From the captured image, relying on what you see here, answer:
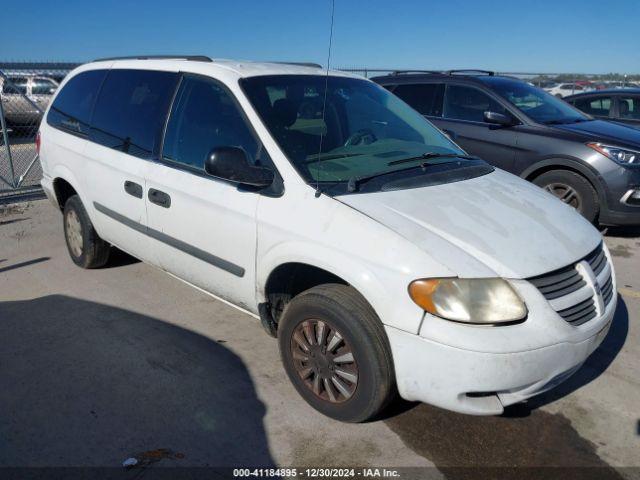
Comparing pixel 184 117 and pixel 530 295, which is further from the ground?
pixel 184 117

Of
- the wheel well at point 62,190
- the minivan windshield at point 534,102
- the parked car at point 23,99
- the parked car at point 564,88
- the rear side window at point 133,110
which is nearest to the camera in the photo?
the rear side window at point 133,110

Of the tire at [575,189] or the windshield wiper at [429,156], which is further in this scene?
the tire at [575,189]

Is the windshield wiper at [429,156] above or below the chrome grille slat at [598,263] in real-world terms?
above

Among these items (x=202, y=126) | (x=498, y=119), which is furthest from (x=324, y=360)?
(x=498, y=119)

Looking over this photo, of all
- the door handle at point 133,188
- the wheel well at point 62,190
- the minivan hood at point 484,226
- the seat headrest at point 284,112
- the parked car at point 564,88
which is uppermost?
the parked car at point 564,88

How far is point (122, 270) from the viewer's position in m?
4.95

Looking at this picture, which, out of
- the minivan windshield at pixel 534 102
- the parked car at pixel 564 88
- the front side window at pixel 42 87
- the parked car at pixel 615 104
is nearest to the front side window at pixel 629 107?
the parked car at pixel 615 104

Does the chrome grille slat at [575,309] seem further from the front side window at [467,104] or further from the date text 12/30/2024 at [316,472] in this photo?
the front side window at [467,104]

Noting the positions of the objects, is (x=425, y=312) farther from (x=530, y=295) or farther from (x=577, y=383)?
(x=577, y=383)

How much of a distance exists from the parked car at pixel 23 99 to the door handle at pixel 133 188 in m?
6.25

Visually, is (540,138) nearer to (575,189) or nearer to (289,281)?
(575,189)

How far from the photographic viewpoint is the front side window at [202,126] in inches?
127

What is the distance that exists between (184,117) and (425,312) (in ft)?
7.03

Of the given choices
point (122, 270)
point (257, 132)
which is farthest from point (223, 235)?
point (122, 270)
